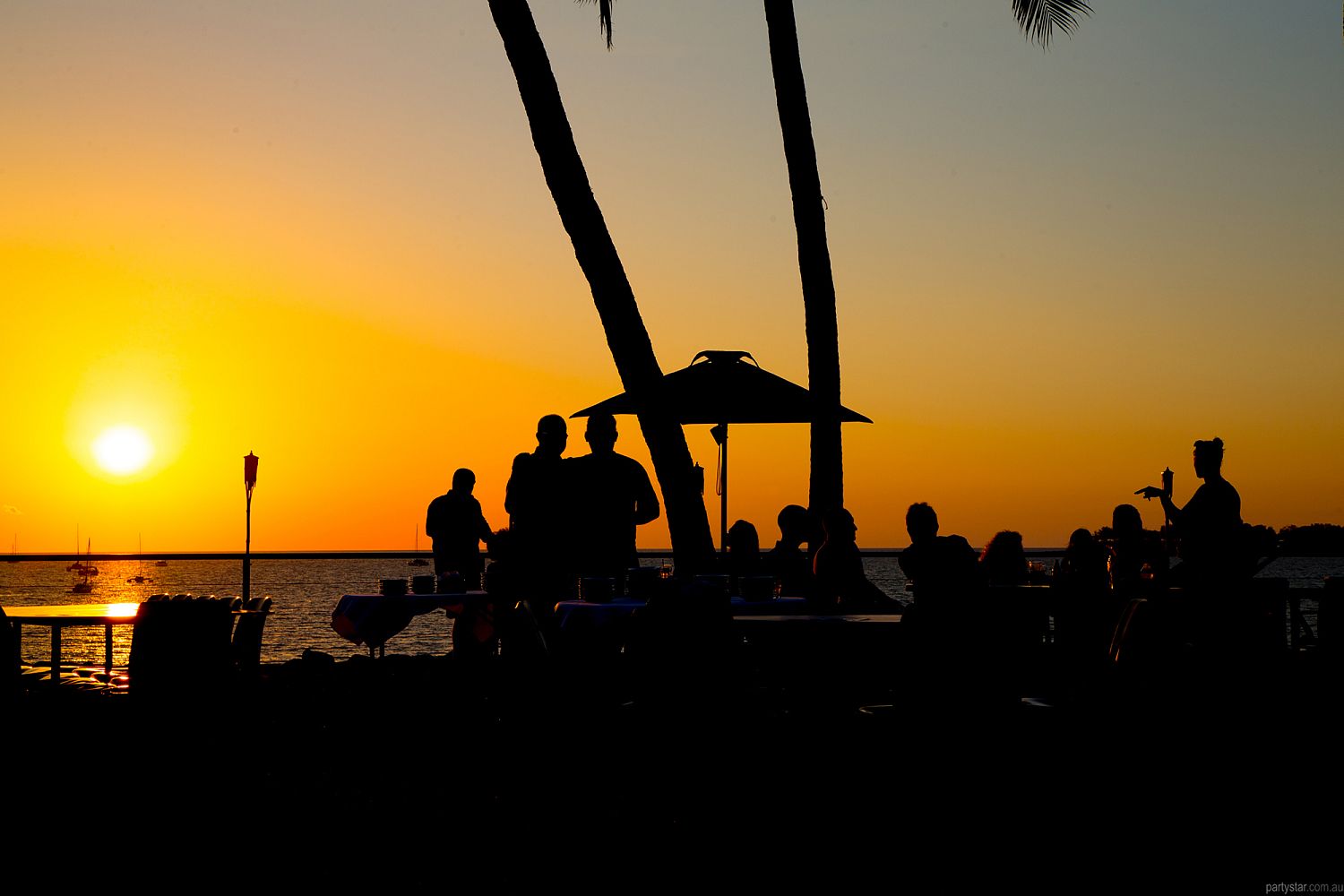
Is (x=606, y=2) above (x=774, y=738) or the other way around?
above

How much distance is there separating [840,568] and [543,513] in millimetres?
2061

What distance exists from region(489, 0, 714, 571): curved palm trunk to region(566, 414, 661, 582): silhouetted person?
→ 368cm

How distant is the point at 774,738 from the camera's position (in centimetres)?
784

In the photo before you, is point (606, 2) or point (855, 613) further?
point (606, 2)

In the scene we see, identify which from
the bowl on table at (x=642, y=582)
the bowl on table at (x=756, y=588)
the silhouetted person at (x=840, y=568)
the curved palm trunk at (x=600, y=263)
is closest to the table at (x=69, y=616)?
the bowl on table at (x=642, y=582)

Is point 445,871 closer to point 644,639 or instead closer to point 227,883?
point 227,883

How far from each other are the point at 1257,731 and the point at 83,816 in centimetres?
694

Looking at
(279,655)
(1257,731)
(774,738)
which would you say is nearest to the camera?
(774,738)

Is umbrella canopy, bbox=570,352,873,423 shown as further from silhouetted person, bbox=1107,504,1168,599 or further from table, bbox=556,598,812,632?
table, bbox=556,598,812,632

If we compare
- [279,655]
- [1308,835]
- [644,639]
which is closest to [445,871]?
[644,639]

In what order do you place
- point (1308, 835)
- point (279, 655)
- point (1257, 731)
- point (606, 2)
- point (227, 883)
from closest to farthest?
point (227, 883) → point (1308, 835) → point (1257, 731) → point (606, 2) → point (279, 655)

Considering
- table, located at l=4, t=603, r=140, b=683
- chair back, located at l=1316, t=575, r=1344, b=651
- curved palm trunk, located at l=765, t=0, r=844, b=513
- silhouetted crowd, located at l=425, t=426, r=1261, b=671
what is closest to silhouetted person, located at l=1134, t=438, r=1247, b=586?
silhouetted crowd, located at l=425, t=426, r=1261, b=671

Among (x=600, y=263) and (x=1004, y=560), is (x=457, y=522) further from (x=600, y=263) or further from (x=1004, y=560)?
(x=1004, y=560)

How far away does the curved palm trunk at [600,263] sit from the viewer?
12703mm
